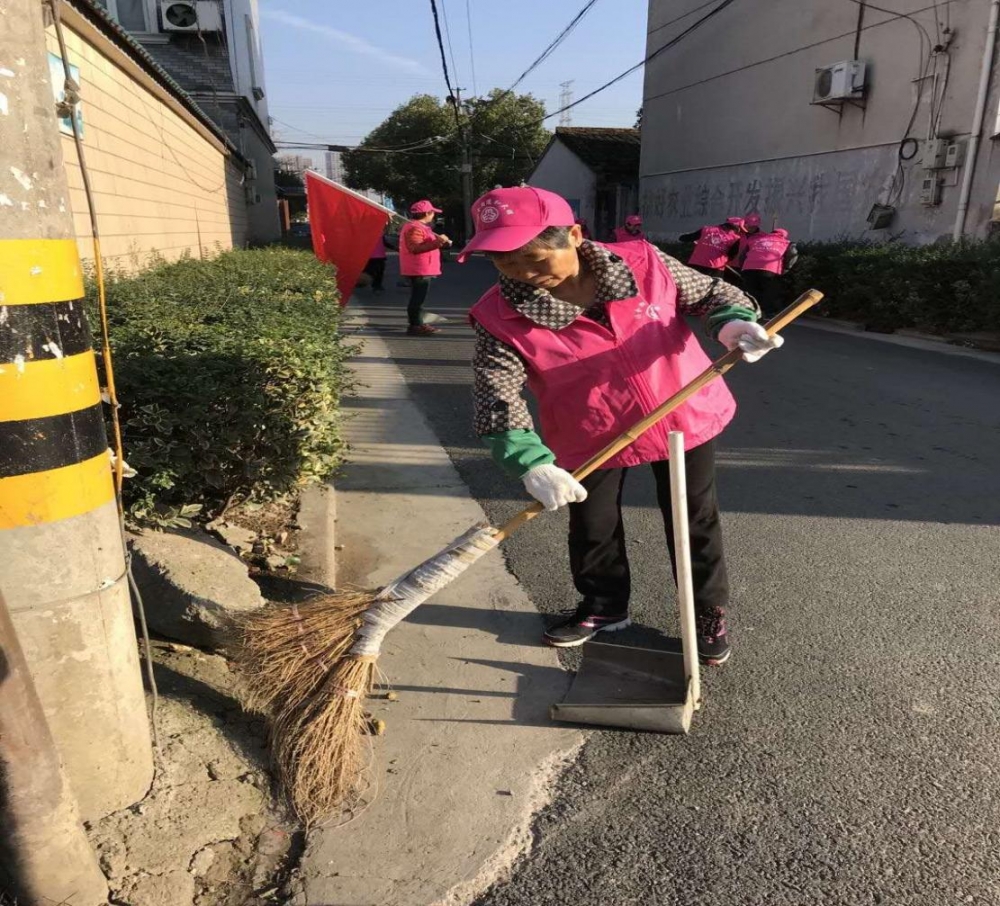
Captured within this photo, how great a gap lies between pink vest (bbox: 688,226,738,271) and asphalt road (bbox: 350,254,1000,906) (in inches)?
262

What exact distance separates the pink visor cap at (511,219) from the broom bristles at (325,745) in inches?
51.0

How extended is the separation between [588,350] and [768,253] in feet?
33.0

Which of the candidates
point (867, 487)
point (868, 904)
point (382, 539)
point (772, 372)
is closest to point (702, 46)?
point (772, 372)

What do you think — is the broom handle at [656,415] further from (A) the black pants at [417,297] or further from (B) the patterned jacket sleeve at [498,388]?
(A) the black pants at [417,297]

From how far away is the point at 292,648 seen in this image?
2.47m

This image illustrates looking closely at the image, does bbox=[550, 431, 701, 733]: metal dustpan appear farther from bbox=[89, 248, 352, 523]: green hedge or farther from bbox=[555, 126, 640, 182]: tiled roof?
bbox=[555, 126, 640, 182]: tiled roof

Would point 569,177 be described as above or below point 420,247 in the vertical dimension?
above

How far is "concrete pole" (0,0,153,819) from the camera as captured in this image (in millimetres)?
1529

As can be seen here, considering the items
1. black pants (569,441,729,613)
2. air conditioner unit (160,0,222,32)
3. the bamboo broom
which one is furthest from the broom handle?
air conditioner unit (160,0,222,32)

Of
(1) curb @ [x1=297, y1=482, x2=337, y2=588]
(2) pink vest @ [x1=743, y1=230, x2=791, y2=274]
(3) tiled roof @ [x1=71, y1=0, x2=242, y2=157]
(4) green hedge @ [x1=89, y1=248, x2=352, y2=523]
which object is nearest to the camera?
(4) green hedge @ [x1=89, y1=248, x2=352, y2=523]

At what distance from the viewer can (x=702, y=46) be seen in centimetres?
1917

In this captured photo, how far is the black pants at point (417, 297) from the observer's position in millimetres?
10538

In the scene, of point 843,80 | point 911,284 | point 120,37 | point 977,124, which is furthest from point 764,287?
point 120,37

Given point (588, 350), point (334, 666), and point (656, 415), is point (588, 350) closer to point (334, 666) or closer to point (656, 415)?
point (656, 415)
